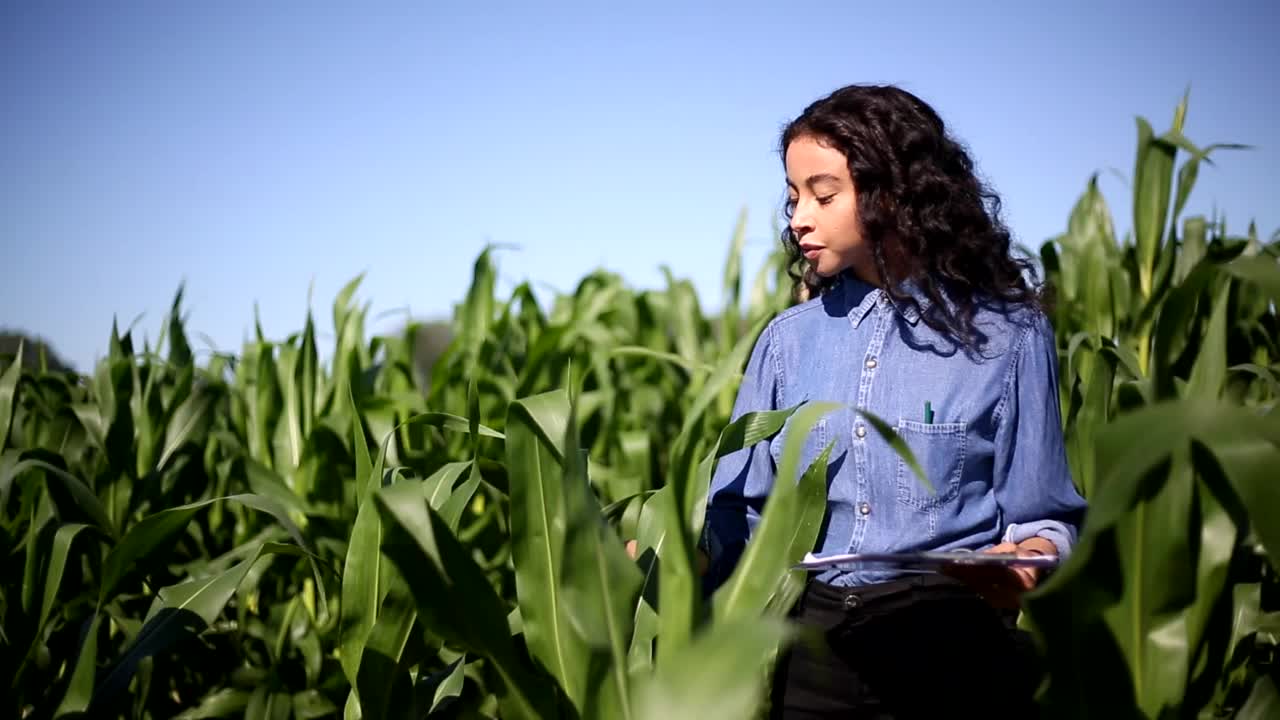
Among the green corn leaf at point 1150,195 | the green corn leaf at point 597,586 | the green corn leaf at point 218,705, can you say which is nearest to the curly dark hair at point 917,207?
the green corn leaf at point 597,586

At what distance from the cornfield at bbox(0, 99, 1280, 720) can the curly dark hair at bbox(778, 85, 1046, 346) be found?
0.28 metres

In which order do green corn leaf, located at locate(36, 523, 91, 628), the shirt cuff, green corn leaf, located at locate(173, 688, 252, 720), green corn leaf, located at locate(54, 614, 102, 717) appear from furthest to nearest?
1. green corn leaf, located at locate(173, 688, 252, 720)
2. green corn leaf, located at locate(36, 523, 91, 628)
3. green corn leaf, located at locate(54, 614, 102, 717)
4. the shirt cuff

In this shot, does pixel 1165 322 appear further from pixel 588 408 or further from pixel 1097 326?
pixel 588 408

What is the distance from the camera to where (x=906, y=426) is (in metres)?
1.31

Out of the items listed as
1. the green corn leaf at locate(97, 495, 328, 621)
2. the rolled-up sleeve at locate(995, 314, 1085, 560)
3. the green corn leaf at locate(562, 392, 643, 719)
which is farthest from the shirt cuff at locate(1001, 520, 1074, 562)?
the green corn leaf at locate(97, 495, 328, 621)

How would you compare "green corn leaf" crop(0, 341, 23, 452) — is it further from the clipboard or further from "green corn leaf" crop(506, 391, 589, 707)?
the clipboard

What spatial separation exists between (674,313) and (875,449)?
2159 millimetres

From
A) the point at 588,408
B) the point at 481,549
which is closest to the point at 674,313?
the point at 588,408

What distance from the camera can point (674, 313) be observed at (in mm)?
3461

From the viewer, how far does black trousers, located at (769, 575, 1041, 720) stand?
1290 mm

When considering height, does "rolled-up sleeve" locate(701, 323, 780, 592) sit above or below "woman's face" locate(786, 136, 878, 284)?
below

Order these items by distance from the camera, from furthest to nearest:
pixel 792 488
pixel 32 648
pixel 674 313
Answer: pixel 674 313 → pixel 32 648 → pixel 792 488

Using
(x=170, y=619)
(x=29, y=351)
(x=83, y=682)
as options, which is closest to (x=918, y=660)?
(x=170, y=619)

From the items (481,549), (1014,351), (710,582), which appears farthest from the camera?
(481,549)
